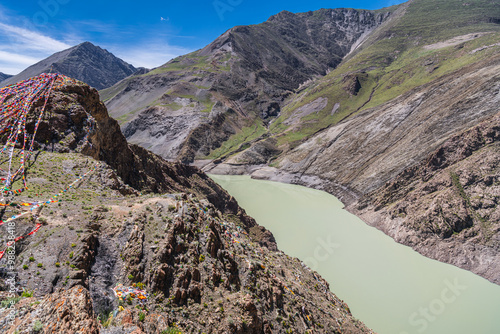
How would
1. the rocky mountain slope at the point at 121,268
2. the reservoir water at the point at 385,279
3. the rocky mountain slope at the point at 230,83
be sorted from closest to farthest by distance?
the rocky mountain slope at the point at 121,268 < the reservoir water at the point at 385,279 < the rocky mountain slope at the point at 230,83

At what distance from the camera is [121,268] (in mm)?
9000

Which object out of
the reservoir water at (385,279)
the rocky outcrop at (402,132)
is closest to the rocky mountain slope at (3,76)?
the rocky outcrop at (402,132)

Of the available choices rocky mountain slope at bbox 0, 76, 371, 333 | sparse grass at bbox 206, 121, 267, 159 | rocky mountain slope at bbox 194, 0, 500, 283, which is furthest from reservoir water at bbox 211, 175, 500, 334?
sparse grass at bbox 206, 121, 267, 159

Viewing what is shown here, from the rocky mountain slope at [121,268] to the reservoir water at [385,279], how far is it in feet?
21.0

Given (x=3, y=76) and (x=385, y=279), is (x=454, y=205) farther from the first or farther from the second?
(x=3, y=76)

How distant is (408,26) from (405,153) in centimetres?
13885

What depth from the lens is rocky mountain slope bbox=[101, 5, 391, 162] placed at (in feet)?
284

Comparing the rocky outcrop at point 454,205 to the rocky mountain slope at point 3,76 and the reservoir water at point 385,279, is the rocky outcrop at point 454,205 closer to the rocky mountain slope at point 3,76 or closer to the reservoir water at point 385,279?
the reservoir water at point 385,279

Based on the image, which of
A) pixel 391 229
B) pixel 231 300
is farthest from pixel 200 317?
pixel 391 229

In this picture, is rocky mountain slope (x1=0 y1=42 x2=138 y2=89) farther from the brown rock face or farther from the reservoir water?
the brown rock face

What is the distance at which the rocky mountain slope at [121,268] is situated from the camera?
6555 millimetres

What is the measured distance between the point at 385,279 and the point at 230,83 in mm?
107418

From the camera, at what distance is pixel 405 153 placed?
4081 cm

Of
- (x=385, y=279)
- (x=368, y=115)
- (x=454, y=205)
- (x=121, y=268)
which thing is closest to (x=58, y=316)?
(x=121, y=268)
